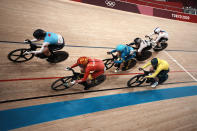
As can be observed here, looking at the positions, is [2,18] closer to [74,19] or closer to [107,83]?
[74,19]

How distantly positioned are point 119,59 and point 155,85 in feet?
4.95

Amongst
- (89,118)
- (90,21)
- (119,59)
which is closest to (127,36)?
(90,21)

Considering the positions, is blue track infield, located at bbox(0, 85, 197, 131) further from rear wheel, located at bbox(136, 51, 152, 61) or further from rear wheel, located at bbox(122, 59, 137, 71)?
rear wheel, located at bbox(136, 51, 152, 61)

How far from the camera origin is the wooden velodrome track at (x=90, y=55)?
3018 millimetres

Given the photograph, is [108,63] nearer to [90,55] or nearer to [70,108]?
[90,55]

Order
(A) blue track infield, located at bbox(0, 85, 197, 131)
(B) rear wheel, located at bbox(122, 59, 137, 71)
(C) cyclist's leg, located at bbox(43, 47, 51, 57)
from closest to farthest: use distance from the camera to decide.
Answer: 1. (A) blue track infield, located at bbox(0, 85, 197, 131)
2. (C) cyclist's leg, located at bbox(43, 47, 51, 57)
3. (B) rear wheel, located at bbox(122, 59, 137, 71)

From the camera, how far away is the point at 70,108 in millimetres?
3055

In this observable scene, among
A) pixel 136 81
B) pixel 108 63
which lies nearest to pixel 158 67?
pixel 136 81

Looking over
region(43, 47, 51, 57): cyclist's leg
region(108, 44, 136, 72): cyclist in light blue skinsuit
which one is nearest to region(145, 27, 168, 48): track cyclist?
region(108, 44, 136, 72): cyclist in light blue skinsuit

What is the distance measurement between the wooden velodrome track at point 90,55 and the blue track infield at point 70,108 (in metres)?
0.11

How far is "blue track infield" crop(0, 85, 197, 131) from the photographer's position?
8.32 ft

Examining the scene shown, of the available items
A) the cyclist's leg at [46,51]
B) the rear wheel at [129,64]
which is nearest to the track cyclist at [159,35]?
the rear wheel at [129,64]

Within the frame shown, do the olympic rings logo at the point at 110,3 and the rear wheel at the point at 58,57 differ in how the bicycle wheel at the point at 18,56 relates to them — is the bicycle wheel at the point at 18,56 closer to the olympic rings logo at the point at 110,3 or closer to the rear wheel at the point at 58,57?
the rear wheel at the point at 58,57

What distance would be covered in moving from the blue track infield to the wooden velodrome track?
0.11 m
